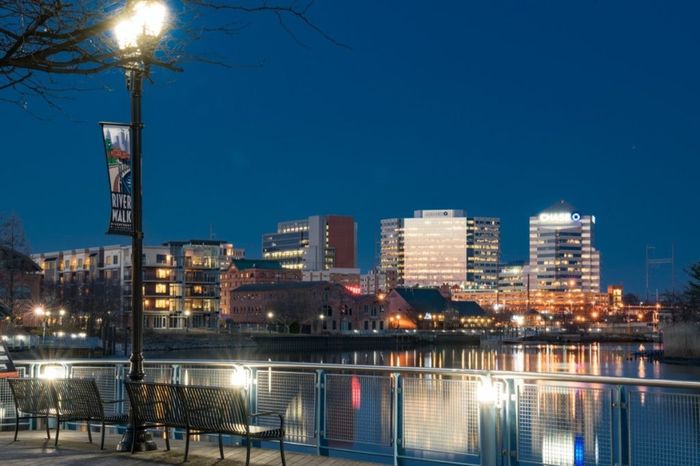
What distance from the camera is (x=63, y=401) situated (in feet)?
46.3

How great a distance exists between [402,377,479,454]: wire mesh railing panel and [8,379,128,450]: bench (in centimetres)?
440

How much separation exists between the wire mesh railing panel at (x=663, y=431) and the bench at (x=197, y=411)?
4523 millimetres

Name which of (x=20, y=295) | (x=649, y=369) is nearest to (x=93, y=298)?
(x=20, y=295)

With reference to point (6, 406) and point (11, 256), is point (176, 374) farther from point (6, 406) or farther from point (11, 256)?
point (11, 256)

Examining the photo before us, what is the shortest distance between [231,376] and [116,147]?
14.1 feet

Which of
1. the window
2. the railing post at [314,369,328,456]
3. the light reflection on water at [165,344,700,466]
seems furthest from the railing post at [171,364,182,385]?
the window

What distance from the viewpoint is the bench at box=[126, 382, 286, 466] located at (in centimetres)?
1164

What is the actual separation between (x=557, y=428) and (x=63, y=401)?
7.74 meters

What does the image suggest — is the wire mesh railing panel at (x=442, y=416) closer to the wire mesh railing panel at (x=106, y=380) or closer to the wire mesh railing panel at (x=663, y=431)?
the wire mesh railing panel at (x=663, y=431)

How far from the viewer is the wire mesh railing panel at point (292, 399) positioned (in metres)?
13.6

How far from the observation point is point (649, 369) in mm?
78812

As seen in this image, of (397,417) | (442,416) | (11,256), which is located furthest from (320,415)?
(11,256)

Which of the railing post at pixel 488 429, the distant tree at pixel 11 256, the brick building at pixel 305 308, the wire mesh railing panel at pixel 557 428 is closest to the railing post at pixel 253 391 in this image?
the railing post at pixel 488 429

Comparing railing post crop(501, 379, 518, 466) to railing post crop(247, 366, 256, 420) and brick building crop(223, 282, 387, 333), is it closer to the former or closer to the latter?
railing post crop(247, 366, 256, 420)
